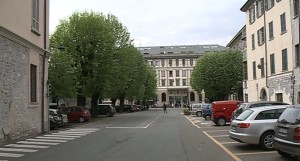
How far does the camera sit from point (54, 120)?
2736 centimetres

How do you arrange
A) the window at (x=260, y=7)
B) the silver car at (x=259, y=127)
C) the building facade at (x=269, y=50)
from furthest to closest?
1. the window at (x=260, y=7)
2. the building facade at (x=269, y=50)
3. the silver car at (x=259, y=127)

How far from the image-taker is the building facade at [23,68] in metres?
18.7

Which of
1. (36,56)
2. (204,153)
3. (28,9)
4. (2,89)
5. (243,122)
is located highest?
(28,9)

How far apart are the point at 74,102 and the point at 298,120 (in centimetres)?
5325

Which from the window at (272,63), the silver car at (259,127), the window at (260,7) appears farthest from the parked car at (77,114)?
the silver car at (259,127)

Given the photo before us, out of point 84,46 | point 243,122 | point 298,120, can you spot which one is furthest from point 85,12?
point 298,120

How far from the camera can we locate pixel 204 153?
13.7m

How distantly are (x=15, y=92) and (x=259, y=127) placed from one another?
39.2 feet

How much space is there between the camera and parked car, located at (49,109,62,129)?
89.4 feet

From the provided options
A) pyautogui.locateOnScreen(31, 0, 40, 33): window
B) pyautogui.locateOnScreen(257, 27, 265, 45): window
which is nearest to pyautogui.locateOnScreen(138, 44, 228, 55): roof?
pyautogui.locateOnScreen(257, 27, 265, 45): window

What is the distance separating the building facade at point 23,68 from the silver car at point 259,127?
10335 millimetres

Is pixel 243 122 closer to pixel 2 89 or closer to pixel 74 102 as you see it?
pixel 2 89

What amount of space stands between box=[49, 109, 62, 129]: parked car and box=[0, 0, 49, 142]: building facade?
2.27m

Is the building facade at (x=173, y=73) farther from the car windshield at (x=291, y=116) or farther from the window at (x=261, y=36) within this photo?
the car windshield at (x=291, y=116)
